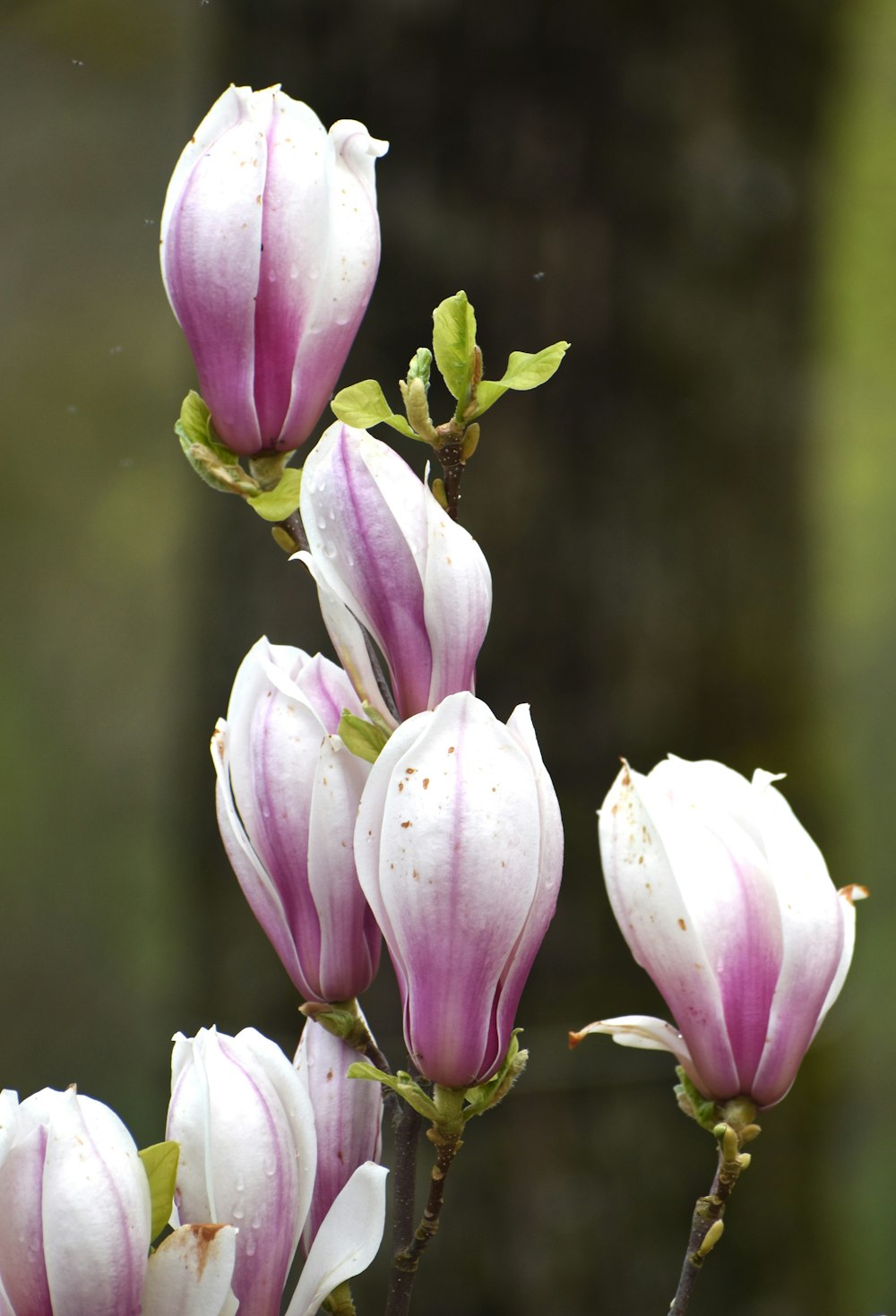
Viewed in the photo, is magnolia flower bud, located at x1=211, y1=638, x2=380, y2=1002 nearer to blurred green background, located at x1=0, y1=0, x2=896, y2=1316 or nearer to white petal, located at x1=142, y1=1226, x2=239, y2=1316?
white petal, located at x1=142, y1=1226, x2=239, y2=1316

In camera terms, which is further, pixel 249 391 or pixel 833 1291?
pixel 833 1291

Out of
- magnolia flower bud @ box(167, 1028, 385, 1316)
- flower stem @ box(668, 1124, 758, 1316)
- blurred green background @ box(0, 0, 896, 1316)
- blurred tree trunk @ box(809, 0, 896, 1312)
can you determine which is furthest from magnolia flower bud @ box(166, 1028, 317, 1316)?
blurred tree trunk @ box(809, 0, 896, 1312)

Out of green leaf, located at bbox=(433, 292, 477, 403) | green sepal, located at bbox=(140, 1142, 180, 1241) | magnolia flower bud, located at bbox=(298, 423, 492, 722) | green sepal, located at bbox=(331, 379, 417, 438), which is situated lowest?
green sepal, located at bbox=(140, 1142, 180, 1241)

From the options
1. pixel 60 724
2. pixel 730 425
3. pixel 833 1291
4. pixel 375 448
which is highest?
pixel 375 448

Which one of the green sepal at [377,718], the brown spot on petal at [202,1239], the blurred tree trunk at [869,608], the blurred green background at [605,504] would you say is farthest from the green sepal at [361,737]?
the blurred tree trunk at [869,608]

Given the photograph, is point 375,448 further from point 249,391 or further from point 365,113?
point 365,113

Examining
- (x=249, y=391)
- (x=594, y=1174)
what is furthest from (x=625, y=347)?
(x=249, y=391)
